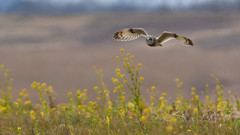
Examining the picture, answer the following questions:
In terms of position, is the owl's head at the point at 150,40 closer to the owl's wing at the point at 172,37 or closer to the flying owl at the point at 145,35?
the flying owl at the point at 145,35

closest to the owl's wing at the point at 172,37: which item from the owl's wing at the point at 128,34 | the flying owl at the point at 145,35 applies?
the flying owl at the point at 145,35

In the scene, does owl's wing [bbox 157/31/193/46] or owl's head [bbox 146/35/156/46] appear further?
owl's wing [bbox 157/31/193/46]

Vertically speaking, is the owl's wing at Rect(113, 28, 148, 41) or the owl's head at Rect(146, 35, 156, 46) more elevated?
the owl's wing at Rect(113, 28, 148, 41)

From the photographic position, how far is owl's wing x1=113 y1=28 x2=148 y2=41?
14.1ft

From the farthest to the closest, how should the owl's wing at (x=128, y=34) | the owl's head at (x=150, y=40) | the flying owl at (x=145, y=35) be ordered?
the owl's wing at (x=128, y=34) < the flying owl at (x=145, y=35) < the owl's head at (x=150, y=40)

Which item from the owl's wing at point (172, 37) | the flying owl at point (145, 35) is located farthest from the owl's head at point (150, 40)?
the owl's wing at point (172, 37)

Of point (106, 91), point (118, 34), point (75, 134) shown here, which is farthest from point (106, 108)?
point (118, 34)

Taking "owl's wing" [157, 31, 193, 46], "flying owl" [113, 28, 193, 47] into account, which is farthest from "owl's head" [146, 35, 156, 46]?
"owl's wing" [157, 31, 193, 46]

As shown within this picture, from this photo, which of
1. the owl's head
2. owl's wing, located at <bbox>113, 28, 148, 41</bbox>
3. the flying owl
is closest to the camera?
the owl's head

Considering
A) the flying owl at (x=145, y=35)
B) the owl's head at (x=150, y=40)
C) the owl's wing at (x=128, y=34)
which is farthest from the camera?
the owl's wing at (x=128, y=34)

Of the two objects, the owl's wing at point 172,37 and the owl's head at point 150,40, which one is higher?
the owl's wing at point 172,37

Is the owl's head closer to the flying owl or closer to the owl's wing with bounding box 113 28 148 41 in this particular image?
the flying owl

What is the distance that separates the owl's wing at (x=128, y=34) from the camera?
169 inches

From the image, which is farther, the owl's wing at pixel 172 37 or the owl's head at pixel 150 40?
the owl's wing at pixel 172 37
